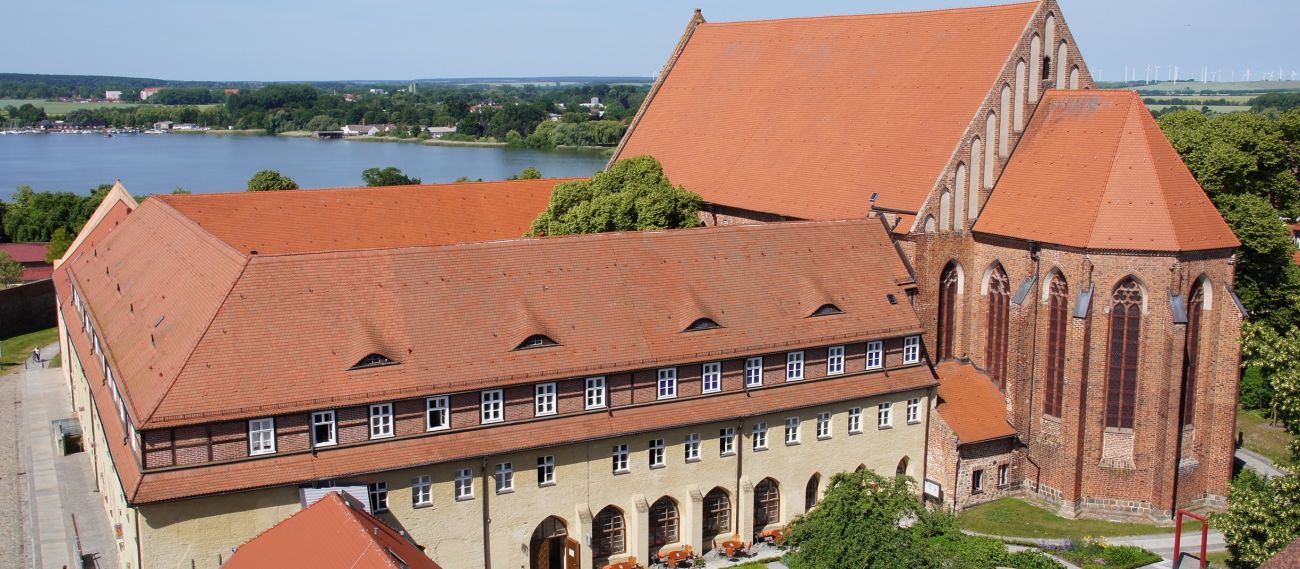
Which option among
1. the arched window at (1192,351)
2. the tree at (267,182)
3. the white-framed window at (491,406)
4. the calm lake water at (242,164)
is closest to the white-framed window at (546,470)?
the white-framed window at (491,406)

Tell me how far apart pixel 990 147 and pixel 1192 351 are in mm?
8549

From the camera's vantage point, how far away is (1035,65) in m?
36.8

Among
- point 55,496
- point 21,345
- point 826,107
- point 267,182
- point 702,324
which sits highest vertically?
point 826,107

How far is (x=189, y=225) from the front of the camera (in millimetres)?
34469

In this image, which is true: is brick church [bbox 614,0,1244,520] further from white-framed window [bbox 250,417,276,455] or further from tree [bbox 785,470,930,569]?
white-framed window [bbox 250,417,276,455]

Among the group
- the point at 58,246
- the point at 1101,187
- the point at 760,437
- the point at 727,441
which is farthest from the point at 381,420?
the point at 58,246

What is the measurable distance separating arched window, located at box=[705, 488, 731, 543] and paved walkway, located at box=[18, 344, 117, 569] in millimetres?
15467

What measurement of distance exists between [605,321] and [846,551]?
28.1ft

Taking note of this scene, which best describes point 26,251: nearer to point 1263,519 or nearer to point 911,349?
point 911,349

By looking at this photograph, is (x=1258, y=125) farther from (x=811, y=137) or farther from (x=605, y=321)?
(x=605, y=321)

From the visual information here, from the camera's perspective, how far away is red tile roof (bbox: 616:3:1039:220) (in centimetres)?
3728

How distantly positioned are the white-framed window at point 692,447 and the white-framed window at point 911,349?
7334 mm

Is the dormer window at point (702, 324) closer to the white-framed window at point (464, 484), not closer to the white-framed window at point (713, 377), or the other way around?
the white-framed window at point (713, 377)

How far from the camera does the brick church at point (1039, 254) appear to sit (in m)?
33.1
